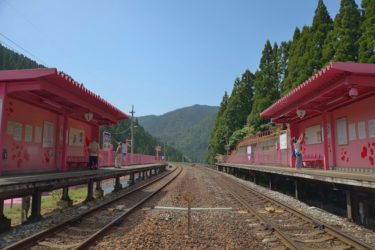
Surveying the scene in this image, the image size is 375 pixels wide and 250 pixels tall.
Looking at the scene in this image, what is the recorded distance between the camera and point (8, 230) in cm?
808

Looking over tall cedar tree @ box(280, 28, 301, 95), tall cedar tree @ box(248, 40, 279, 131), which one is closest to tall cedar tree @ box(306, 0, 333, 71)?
tall cedar tree @ box(280, 28, 301, 95)

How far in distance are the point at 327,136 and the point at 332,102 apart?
218cm

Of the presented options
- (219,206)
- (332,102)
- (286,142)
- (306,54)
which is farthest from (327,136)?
(306,54)

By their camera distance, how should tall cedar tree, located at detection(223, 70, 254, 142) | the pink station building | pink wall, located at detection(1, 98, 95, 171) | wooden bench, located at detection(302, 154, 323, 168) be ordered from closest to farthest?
the pink station building, pink wall, located at detection(1, 98, 95, 171), wooden bench, located at detection(302, 154, 323, 168), tall cedar tree, located at detection(223, 70, 254, 142)

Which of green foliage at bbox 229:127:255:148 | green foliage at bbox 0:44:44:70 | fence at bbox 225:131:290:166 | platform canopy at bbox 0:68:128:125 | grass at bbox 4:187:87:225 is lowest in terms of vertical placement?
grass at bbox 4:187:87:225

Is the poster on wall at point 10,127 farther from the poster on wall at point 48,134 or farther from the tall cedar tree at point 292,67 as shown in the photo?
the tall cedar tree at point 292,67

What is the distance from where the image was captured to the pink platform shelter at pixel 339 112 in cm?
1153

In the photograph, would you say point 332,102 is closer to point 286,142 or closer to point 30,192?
point 286,142

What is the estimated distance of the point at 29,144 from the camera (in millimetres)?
13477

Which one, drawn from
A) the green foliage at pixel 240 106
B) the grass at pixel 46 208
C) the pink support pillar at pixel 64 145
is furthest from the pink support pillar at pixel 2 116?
the green foliage at pixel 240 106

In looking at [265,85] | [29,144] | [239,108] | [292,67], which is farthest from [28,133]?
[239,108]

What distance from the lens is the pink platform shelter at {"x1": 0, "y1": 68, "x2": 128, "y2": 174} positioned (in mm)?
11203

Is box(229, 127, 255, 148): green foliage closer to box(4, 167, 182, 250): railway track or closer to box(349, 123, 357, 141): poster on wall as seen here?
box(349, 123, 357, 141): poster on wall

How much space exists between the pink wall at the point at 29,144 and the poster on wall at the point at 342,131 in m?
11.7
